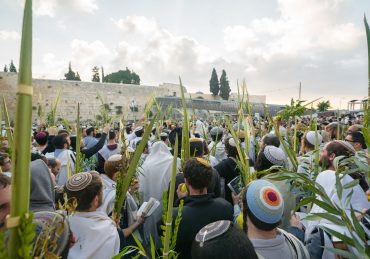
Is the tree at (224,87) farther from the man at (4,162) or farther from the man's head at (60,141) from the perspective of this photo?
the man at (4,162)

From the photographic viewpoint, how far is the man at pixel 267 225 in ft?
4.68

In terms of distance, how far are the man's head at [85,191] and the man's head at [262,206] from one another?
0.93 m

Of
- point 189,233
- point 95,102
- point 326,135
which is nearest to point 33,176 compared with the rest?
point 189,233

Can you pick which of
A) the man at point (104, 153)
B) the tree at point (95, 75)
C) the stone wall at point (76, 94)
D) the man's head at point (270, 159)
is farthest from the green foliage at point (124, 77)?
the man's head at point (270, 159)

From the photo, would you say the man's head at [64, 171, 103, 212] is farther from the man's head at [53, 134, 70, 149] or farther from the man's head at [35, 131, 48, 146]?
the man's head at [35, 131, 48, 146]

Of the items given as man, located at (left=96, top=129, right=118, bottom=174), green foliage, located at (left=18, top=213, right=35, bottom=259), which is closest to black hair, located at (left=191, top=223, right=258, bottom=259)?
green foliage, located at (left=18, top=213, right=35, bottom=259)

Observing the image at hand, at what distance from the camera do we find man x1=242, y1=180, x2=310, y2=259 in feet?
4.68

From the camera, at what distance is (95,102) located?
35.1m

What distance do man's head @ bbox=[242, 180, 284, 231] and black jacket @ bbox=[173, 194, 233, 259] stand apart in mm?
426

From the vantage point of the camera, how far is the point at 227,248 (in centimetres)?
100

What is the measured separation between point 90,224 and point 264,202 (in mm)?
1019

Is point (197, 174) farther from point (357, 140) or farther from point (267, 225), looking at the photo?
point (357, 140)

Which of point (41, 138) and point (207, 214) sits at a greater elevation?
point (41, 138)


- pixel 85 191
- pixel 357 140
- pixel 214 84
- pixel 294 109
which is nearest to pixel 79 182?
pixel 85 191
